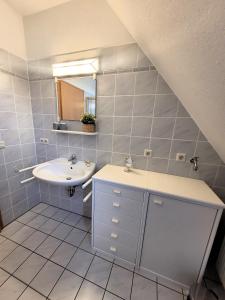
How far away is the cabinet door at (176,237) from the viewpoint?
3.48 ft

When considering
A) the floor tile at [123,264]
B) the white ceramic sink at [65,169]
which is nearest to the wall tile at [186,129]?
the white ceramic sink at [65,169]

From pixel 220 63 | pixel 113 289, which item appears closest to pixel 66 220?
pixel 113 289

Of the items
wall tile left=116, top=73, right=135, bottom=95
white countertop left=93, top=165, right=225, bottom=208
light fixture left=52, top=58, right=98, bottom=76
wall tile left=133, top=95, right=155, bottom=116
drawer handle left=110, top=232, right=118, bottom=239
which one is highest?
light fixture left=52, top=58, right=98, bottom=76

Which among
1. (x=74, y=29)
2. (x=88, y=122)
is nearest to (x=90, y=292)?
(x=88, y=122)

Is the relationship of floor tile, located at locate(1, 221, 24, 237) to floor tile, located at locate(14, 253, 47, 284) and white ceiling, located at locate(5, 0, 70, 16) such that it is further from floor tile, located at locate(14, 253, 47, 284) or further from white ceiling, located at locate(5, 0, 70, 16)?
white ceiling, located at locate(5, 0, 70, 16)

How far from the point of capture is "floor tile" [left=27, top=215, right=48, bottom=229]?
1.82 metres

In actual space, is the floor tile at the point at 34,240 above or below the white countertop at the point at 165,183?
below

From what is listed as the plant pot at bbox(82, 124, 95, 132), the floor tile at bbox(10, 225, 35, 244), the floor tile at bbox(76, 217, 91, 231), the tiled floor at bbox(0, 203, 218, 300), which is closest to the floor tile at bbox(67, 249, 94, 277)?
the tiled floor at bbox(0, 203, 218, 300)

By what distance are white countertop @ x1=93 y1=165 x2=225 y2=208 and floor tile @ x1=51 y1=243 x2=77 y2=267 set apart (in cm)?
93

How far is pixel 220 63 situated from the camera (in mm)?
402

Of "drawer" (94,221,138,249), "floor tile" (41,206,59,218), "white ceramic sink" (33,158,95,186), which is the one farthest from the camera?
"floor tile" (41,206,59,218)

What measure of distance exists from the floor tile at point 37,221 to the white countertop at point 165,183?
1235mm

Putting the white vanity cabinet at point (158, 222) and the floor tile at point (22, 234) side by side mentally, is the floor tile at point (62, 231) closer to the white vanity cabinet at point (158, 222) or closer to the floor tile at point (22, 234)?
the floor tile at point (22, 234)

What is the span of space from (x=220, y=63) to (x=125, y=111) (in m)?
1.14
